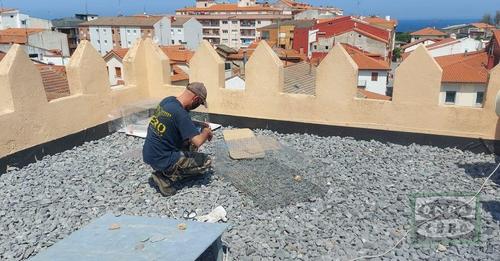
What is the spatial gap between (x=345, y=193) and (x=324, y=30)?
5082cm

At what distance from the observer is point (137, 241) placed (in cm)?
300

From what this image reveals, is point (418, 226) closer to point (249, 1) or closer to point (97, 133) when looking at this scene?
point (97, 133)

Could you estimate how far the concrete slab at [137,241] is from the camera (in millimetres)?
2807

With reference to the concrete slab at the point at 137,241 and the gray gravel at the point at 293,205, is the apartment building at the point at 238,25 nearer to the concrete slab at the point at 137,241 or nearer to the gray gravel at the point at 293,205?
the gray gravel at the point at 293,205

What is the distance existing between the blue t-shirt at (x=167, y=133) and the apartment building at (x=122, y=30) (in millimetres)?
71809

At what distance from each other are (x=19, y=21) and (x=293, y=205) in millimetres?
87117

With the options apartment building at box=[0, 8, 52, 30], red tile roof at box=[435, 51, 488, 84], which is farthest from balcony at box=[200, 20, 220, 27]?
red tile roof at box=[435, 51, 488, 84]

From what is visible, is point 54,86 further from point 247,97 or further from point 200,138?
point 200,138

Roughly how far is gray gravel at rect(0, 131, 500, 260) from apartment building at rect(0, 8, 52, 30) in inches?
3199

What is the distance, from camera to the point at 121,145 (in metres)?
6.88

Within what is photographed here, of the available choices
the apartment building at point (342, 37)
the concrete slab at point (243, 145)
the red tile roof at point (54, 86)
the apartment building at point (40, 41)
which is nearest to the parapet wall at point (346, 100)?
the concrete slab at point (243, 145)

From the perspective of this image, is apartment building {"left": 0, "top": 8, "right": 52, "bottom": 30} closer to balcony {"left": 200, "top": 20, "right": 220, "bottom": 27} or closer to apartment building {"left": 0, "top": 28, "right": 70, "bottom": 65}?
apartment building {"left": 0, "top": 28, "right": 70, "bottom": 65}

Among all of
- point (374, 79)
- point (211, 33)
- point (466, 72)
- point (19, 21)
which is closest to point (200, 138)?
point (466, 72)

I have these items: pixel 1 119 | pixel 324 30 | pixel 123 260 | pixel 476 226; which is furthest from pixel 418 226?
pixel 324 30
